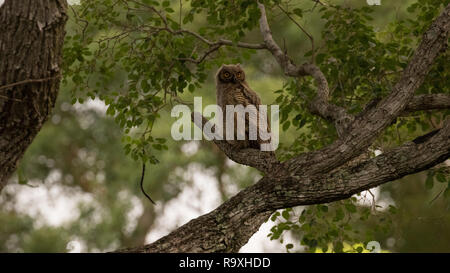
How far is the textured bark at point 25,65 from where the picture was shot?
290 cm

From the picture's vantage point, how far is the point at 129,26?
5059 millimetres

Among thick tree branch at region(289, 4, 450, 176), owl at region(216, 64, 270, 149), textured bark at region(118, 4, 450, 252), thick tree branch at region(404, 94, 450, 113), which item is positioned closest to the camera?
textured bark at region(118, 4, 450, 252)

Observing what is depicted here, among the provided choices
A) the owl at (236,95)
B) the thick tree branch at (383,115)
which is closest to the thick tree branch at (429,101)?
the thick tree branch at (383,115)

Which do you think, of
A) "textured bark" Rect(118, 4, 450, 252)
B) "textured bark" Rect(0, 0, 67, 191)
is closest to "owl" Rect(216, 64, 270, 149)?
"textured bark" Rect(118, 4, 450, 252)

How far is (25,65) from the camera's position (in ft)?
9.54

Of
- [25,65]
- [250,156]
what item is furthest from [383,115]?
[25,65]

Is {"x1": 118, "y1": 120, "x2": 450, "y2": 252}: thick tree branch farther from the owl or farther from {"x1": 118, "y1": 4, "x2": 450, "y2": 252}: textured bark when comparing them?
the owl

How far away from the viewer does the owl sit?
514cm

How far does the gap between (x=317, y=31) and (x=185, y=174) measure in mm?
4585

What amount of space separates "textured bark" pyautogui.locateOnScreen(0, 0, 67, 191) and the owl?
2.32 meters

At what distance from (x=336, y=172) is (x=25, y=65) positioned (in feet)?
6.69

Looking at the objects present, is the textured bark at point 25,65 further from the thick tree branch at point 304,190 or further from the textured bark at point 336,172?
the thick tree branch at point 304,190

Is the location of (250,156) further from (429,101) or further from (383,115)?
(429,101)
